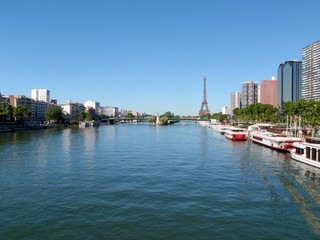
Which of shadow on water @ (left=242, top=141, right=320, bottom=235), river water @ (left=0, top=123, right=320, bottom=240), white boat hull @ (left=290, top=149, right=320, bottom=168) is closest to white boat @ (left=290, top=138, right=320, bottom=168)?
white boat hull @ (left=290, top=149, right=320, bottom=168)

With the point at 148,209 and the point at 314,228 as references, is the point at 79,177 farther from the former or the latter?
the point at 314,228

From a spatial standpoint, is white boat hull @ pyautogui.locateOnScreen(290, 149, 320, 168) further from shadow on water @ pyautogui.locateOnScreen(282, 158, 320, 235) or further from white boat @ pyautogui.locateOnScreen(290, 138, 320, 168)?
shadow on water @ pyautogui.locateOnScreen(282, 158, 320, 235)

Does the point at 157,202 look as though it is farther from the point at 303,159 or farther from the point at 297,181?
the point at 303,159

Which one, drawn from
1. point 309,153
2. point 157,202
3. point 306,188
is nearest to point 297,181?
point 306,188

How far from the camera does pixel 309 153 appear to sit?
3631cm

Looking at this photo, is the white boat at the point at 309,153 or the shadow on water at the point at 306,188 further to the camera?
the white boat at the point at 309,153

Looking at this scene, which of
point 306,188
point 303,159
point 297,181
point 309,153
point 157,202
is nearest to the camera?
point 157,202

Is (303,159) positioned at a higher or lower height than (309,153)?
lower

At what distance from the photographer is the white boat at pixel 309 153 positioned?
112 feet

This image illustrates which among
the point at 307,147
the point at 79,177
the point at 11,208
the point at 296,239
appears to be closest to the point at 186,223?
the point at 296,239

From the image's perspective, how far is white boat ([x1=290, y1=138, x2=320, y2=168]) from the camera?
112 ft

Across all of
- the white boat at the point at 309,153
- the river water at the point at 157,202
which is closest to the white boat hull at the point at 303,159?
the white boat at the point at 309,153

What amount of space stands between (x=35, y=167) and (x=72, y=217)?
19.1 m

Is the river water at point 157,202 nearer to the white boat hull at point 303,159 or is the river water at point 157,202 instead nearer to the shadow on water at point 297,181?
the shadow on water at point 297,181
